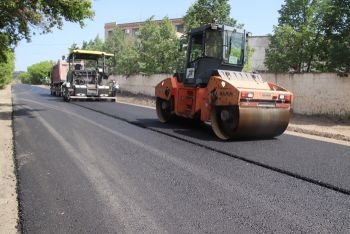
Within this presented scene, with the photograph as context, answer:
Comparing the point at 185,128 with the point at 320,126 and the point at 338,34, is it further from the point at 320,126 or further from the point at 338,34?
Answer: the point at 338,34

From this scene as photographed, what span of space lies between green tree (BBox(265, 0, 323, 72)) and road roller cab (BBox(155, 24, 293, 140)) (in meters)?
9.01

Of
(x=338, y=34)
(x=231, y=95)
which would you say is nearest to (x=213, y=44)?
(x=231, y=95)

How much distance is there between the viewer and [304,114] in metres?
17.0

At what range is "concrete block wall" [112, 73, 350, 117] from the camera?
1555cm

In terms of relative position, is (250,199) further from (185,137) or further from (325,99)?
(325,99)

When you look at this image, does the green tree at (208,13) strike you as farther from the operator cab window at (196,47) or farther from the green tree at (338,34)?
the operator cab window at (196,47)

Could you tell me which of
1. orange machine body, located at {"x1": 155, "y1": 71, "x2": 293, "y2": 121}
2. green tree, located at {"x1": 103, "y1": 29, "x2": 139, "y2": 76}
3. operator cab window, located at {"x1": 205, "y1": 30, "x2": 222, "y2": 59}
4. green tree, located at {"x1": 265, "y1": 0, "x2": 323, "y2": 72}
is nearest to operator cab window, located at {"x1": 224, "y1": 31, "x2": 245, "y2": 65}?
operator cab window, located at {"x1": 205, "y1": 30, "x2": 222, "y2": 59}

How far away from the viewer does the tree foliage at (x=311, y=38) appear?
1572 centimetres

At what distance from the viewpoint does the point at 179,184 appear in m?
5.70

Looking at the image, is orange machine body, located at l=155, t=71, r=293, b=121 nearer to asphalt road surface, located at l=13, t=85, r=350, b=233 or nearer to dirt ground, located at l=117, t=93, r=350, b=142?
asphalt road surface, located at l=13, t=85, r=350, b=233

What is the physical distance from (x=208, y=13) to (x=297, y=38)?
4.76 m

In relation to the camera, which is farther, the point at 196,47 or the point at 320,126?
the point at 320,126

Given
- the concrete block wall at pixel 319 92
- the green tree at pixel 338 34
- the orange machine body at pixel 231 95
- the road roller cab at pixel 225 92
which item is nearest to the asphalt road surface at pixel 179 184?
the road roller cab at pixel 225 92

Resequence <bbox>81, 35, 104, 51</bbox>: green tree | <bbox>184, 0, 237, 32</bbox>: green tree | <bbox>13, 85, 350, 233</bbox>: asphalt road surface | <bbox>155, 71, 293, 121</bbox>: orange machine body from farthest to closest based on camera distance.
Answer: <bbox>81, 35, 104, 51</bbox>: green tree < <bbox>184, 0, 237, 32</bbox>: green tree < <bbox>155, 71, 293, 121</bbox>: orange machine body < <bbox>13, 85, 350, 233</bbox>: asphalt road surface
